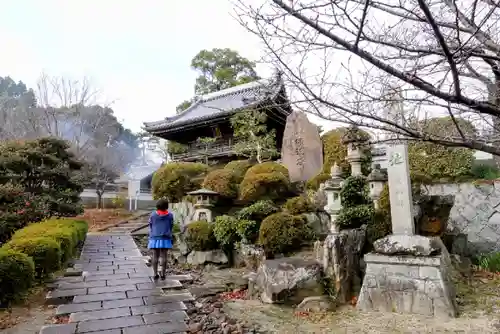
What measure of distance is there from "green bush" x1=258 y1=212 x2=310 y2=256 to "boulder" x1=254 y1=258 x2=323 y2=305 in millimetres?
1591

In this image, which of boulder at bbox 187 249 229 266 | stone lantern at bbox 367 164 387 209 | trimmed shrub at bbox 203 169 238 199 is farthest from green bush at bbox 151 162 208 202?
stone lantern at bbox 367 164 387 209

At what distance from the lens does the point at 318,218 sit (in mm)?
8477

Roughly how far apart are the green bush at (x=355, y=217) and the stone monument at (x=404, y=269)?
95cm

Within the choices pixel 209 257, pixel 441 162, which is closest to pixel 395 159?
pixel 441 162

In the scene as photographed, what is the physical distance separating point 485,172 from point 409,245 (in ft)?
16.7

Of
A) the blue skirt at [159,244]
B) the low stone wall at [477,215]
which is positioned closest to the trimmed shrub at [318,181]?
the low stone wall at [477,215]

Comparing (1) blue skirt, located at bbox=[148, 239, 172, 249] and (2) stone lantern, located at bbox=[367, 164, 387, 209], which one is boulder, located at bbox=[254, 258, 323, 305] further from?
(2) stone lantern, located at bbox=[367, 164, 387, 209]

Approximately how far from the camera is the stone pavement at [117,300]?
3.83 metres

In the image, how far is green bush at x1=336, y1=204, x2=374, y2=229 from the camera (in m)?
6.23

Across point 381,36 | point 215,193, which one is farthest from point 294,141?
point 381,36

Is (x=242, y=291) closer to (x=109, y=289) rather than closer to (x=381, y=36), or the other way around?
(x=109, y=289)

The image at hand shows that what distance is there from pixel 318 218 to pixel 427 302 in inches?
158

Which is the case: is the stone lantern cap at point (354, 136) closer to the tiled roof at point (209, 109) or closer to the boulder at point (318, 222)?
the boulder at point (318, 222)

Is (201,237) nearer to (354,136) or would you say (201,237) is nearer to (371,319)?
(354,136)
